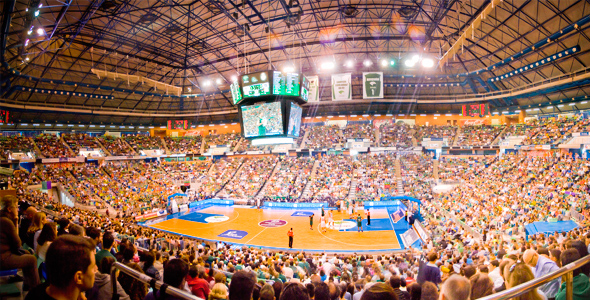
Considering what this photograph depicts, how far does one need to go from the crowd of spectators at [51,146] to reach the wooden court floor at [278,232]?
59.8 ft

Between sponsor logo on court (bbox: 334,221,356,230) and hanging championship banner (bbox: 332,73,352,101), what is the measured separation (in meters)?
11.7

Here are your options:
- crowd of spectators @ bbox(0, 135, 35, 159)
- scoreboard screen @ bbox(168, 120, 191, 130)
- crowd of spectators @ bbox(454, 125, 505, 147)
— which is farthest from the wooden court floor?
scoreboard screen @ bbox(168, 120, 191, 130)

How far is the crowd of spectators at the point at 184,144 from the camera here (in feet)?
148

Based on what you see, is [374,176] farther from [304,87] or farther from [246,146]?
[246,146]

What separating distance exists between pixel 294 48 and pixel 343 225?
18202 mm

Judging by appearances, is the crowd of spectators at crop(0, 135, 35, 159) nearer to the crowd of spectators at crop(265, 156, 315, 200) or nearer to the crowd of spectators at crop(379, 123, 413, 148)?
the crowd of spectators at crop(265, 156, 315, 200)

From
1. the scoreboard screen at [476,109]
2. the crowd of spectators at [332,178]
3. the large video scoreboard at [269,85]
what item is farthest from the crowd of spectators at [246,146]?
the scoreboard screen at [476,109]

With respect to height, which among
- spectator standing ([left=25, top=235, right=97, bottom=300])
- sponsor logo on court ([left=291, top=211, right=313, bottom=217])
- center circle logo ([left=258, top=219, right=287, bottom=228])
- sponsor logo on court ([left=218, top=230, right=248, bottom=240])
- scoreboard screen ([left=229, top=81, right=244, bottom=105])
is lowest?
sponsor logo on court ([left=218, top=230, right=248, bottom=240])

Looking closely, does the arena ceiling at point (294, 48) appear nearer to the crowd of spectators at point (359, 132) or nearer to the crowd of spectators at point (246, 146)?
the crowd of spectators at point (359, 132)

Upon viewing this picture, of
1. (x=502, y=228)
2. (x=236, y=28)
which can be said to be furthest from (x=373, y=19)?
(x=502, y=228)

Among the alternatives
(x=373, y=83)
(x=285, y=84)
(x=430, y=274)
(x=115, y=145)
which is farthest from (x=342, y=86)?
(x=115, y=145)

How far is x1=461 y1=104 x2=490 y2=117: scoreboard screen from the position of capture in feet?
117

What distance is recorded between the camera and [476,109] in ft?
118

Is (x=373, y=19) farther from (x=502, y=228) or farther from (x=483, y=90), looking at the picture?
(x=483, y=90)
